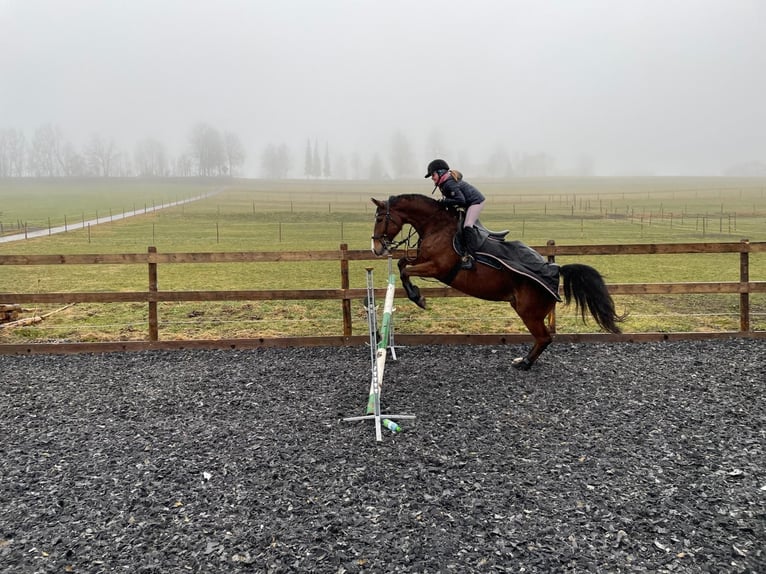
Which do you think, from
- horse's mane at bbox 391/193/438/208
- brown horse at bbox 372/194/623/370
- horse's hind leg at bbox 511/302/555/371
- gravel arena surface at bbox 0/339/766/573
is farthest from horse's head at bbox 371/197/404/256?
horse's hind leg at bbox 511/302/555/371

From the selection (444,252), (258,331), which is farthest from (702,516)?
(258,331)

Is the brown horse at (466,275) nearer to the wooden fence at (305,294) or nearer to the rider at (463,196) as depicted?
the rider at (463,196)

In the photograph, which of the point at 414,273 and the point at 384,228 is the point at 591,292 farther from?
the point at 384,228

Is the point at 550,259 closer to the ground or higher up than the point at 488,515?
higher up

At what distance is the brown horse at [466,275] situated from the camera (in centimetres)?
711

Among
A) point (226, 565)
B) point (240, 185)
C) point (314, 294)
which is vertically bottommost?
point (226, 565)

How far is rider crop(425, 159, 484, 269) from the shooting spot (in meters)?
6.92

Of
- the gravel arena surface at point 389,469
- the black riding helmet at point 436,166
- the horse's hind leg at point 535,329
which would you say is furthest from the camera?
the horse's hind leg at point 535,329

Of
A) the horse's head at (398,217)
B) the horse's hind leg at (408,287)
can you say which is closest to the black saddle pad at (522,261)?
the horse's head at (398,217)

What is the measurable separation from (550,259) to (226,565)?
677 centimetres

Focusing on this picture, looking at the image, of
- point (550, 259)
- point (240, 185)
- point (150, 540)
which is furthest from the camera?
point (240, 185)

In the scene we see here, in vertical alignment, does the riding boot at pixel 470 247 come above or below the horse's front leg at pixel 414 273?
above

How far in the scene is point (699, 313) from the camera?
11.5 m

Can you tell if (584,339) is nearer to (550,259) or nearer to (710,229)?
(550,259)
